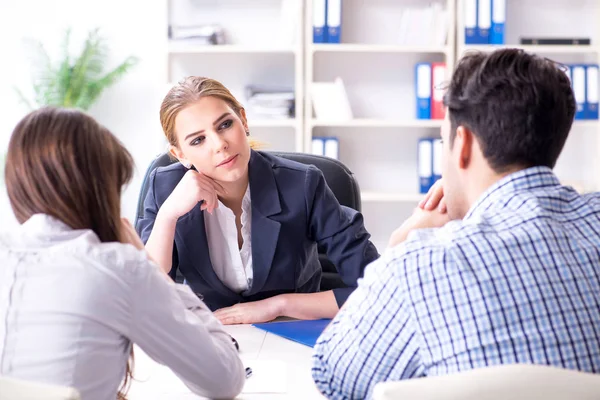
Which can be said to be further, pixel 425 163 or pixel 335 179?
pixel 425 163

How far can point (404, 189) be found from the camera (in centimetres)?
469

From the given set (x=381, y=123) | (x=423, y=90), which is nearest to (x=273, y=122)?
(x=381, y=123)

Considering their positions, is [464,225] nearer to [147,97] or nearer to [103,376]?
[103,376]

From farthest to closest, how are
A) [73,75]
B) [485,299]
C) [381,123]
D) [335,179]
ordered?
[73,75] → [381,123] → [335,179] → [485,299]

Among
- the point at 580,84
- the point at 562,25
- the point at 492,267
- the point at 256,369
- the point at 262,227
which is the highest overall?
the point at 562,25

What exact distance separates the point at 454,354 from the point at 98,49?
398 cm

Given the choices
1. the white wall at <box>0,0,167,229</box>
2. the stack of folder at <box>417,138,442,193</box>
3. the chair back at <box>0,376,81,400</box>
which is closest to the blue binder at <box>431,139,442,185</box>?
the stack of folder at <box>417,138,442,193</box>

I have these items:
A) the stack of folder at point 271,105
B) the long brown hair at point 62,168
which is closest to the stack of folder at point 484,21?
the stack of folder at point 271,105

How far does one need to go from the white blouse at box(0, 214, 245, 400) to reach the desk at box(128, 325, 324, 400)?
0.74ft

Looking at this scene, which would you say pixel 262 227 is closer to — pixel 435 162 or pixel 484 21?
pixel 435 162

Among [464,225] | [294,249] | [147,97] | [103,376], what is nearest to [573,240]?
[464,225]

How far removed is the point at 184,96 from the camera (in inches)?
79.3

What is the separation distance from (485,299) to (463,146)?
0.91 ft

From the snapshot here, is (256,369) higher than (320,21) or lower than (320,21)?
lower
